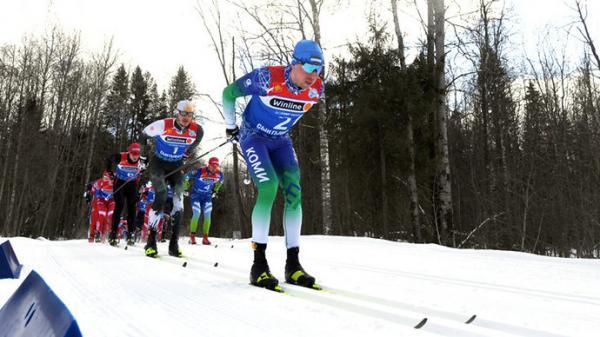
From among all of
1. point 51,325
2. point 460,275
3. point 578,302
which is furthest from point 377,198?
point 51,325

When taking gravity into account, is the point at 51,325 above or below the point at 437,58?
below

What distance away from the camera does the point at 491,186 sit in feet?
63.3

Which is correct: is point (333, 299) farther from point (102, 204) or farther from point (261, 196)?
point (102, 204)

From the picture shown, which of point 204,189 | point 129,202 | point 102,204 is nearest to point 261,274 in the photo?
point 129,202

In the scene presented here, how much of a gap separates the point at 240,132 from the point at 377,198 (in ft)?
45.4

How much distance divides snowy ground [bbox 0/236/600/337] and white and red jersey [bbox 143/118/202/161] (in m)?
1.64

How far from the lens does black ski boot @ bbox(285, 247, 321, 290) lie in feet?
9.78

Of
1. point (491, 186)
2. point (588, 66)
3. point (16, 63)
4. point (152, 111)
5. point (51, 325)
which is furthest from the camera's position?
point (152, 111)

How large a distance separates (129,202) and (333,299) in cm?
633

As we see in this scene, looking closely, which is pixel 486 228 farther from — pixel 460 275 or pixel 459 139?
pixel 460 275

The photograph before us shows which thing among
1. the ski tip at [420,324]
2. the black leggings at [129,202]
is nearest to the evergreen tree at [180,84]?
the black leggings at [129,202]

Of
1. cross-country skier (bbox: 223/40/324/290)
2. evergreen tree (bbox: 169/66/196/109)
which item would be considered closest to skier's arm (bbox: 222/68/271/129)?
cross-country skier (bbox: 223/40/324/290)

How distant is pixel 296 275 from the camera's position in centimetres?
310

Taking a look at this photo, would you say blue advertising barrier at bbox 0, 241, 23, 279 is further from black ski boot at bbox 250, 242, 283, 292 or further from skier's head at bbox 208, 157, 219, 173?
skier's head at bbox 208, 157, 219, 173
